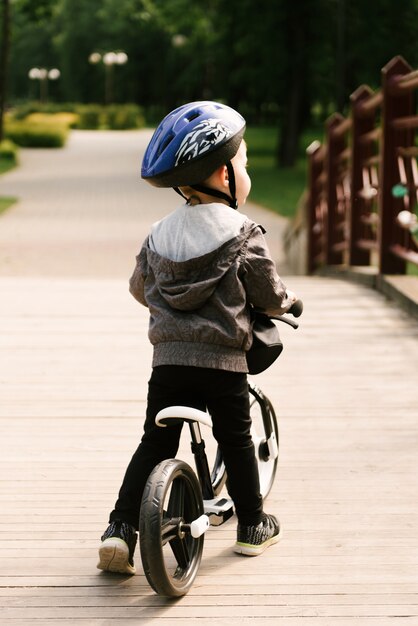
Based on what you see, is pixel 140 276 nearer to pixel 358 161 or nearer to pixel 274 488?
pixel 274 488

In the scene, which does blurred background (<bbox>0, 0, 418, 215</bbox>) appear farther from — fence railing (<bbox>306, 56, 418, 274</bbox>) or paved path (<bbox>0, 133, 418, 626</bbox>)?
paved path (<bbox>0, 133, 418, 626</bbox>)

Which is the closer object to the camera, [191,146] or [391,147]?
[191,146]

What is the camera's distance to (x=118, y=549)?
3141mm

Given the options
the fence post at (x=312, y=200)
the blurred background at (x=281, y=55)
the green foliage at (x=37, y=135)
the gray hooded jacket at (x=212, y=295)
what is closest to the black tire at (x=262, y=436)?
the gray hooded jacket at (x=212, y=295)

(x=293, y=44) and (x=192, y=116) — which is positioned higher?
(x=192, y=116)

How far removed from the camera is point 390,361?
6.01m

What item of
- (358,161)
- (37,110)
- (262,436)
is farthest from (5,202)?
(37,110)

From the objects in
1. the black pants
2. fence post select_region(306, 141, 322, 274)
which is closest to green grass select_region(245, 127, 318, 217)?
fence post select_region(306, 141, 322, 274)

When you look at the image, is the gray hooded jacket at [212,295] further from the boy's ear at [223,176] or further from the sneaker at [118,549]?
the sneaker at [118,549]

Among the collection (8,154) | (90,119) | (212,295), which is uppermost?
(212,295)

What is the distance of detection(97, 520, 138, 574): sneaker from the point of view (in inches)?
124

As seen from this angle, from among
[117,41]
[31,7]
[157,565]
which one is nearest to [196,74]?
[31,7]

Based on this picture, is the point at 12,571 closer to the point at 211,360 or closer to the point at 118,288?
the point at 211,360

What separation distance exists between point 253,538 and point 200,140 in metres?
1.18
